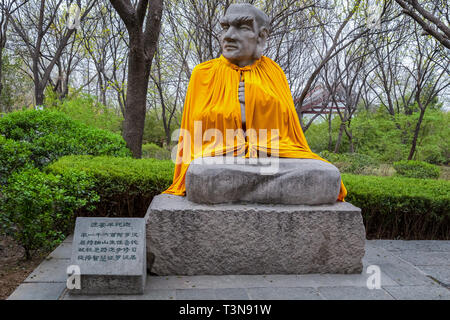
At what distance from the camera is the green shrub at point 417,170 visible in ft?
35.9

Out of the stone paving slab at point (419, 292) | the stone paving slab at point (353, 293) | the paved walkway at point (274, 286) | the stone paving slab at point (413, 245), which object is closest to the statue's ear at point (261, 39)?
the paved walkway at point (274, 286)

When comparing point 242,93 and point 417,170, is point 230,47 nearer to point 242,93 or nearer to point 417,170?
point 242,93

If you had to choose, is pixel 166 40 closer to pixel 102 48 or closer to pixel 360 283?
pixel 102 48

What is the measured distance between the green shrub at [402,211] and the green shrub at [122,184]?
2553 millimetres

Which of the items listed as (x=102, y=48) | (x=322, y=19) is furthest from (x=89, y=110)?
(x=322, y=19)

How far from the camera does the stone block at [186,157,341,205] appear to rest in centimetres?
311

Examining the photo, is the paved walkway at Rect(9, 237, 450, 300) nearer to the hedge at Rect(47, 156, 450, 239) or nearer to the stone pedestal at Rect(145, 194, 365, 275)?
the stone pedestal at Rect(145, 194, 365, 275)

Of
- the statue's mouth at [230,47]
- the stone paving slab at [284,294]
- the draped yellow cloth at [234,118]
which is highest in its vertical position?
the statue's mouth at [230,47]

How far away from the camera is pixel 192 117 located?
369 centimetres

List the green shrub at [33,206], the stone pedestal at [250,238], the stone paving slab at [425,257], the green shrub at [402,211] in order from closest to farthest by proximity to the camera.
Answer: the stone pedestal at [250,238]
the green shrub at [33,206]
the stone paving slab at [425,257]
the green shrub at [402,211]

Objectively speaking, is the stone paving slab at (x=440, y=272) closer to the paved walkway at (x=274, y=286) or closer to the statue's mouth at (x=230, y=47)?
Result: the paved walkway at (x=274, y=286)

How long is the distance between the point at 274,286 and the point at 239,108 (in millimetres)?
1682

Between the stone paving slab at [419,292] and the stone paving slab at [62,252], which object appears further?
the stone paving slab at [62,252]

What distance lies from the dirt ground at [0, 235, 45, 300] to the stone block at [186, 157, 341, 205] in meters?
1.58
